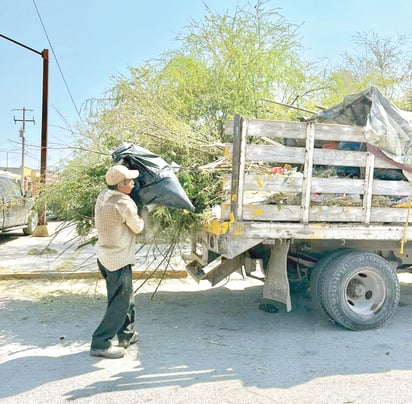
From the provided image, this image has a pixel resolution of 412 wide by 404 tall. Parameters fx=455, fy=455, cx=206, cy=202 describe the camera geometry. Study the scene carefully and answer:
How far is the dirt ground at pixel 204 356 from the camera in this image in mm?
3547

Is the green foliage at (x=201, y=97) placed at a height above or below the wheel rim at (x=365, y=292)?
above

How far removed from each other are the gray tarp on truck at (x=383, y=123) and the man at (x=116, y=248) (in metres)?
2.63

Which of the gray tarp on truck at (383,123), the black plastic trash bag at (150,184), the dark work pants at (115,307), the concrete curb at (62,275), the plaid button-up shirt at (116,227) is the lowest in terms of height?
the concrete curb at (62,275)

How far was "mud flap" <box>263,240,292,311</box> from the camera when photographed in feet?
16.5

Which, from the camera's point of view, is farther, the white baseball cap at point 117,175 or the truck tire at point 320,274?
the truck tire at point 320,274

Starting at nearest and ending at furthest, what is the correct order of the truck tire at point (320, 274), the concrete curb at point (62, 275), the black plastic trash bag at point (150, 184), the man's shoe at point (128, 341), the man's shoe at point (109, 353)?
1. the man's shoe at point (109, 353)
2. the man's shoe at point (128, 341)
3. the black plastic trash bag at point (150, 184)
4. the truck tire at point (320, 274)
5. the concrete curb at point (62, 275)

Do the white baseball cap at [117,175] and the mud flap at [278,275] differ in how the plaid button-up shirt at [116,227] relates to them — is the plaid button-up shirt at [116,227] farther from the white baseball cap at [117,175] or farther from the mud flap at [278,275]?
the mud flap at [278,275]

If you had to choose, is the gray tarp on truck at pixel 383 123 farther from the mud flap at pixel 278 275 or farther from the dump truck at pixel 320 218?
the mud flap at pixel 278 275

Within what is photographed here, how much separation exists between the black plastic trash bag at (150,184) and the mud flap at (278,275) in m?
1.17

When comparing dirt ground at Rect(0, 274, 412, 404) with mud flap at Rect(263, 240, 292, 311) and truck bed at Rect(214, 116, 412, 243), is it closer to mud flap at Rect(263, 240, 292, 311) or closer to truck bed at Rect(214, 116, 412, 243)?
mud flap at Rect(263, 240, 292, 311)

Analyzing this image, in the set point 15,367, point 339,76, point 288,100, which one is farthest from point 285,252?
point 339,76

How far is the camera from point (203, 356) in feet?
14.0

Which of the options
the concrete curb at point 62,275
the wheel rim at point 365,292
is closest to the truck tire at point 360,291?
the wheel rim at point 365,292

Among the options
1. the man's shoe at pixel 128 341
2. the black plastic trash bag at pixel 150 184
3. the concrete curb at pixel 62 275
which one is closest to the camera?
the man's shoe at pixel 128 341
